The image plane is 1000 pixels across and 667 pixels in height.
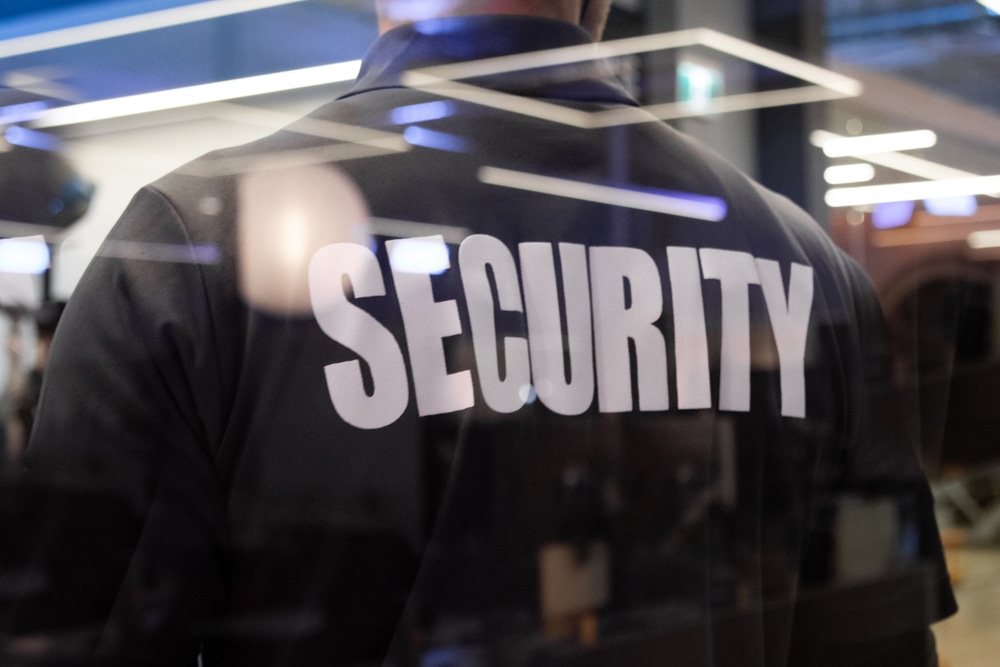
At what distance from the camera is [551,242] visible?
0.55m

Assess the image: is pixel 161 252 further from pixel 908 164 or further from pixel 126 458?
pixel 908 164

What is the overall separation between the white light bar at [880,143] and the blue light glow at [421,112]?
1.07ft

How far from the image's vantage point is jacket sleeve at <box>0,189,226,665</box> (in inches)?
17.7

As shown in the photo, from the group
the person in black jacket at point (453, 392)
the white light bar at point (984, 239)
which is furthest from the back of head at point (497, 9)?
the white light bar at point (984, 239)

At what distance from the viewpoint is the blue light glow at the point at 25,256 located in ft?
1.42

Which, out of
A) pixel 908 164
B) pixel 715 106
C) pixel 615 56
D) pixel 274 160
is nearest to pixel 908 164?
pixel 908 164

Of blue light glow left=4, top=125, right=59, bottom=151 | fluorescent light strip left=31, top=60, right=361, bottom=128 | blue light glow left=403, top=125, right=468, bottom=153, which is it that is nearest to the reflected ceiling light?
blue light glow left=403, top=125, right=468, bottom=153

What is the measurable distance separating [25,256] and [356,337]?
18cm

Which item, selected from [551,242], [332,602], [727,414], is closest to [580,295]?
[551,242]

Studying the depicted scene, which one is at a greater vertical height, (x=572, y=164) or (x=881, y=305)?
(x=572, y=164)

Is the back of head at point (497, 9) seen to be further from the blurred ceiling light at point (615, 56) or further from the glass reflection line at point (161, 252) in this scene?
the glass reflection line at point (161, 252)

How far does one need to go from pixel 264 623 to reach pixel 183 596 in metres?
0.05

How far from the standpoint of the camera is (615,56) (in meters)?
0.60

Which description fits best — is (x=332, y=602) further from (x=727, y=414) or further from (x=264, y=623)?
(x=727, y=414)
